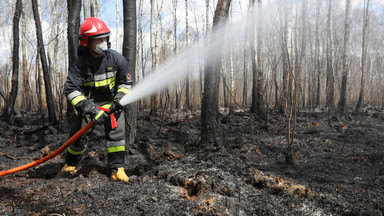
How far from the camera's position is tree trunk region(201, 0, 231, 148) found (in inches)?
135

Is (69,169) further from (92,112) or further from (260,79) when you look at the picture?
(260,79)

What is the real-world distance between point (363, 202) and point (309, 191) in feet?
1.44

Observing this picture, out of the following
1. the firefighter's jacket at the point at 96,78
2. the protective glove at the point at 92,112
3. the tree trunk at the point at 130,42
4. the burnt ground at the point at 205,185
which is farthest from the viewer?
the tree trunk at the point at 130,42

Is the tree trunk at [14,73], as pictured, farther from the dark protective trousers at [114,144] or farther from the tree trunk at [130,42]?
the dark protective trousers at [114,144]

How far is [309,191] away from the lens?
2213 mm

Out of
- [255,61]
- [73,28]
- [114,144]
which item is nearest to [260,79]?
[255,61]

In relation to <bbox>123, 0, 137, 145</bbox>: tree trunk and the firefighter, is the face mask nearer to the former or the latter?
the firefighter

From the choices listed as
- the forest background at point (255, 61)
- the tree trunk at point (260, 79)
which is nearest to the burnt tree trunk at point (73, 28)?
the forest background at point (255, 61)

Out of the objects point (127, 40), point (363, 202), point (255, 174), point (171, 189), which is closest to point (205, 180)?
point (171, 189)

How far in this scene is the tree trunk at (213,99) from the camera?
3422mm

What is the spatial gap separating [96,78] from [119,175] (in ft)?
3.78

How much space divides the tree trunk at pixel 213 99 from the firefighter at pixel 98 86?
1192 millimetres

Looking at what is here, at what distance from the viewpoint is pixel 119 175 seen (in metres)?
2.69

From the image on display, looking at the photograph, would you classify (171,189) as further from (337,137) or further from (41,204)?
(337,137)
